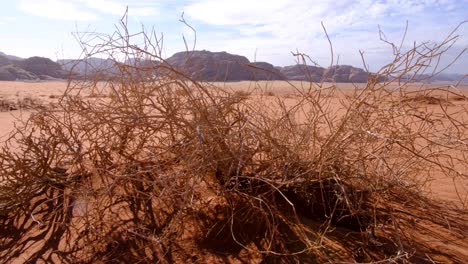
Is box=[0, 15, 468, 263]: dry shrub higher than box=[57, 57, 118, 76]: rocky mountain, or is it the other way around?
box=[57, 57, 118, 76]: rocky mountain

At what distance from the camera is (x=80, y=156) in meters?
3.37

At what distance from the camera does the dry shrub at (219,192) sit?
2840 mm

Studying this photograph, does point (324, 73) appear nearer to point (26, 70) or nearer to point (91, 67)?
point (91, 67)

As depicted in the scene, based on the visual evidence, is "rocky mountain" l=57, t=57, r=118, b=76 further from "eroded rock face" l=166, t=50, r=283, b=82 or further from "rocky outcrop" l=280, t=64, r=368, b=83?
"rocky outcrop" l=280, t=64, r=368, b=83

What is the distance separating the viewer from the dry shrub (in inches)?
112

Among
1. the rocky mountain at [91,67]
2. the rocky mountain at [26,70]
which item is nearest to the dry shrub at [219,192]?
the rocky mountain at [91,67]

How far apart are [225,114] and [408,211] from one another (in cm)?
193

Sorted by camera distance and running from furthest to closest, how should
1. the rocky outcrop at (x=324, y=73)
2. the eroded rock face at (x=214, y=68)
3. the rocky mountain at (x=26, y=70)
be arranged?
the rocky mountain at (x=26, y=70) → the eroded rock face at (x=214, y=68) → the rocky outcrop at (x=324, y=73)

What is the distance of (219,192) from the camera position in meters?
3.20

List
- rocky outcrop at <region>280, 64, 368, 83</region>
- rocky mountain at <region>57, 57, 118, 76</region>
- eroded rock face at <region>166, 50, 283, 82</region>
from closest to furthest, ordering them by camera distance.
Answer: rocky outcrop at <region>280, 64, 368, 83</region> → eroded rock face at <region>166, 50, 283, 82</region> → rocky mountain at <region>57, 57, 118, 76</region>

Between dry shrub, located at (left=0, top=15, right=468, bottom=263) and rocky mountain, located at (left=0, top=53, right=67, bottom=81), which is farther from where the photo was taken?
rocky mountain, located at (left=0, top=53, right=67, bottom=81)

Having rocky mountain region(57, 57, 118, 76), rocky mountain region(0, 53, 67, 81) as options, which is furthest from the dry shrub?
rocky mountain region(0, 53, 67, 81)

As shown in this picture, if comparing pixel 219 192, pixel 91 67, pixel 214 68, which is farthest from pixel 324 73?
pixel 91 67

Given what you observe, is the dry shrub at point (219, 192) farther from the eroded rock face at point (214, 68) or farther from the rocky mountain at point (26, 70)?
the rocky mountain at point (26, 70)
